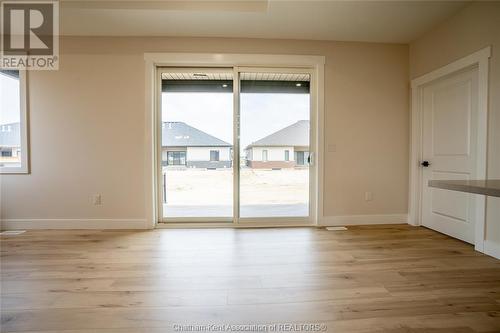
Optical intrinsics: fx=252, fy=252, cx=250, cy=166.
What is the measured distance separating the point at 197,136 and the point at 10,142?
2534mm

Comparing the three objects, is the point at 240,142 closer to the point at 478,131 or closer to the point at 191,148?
the point at 191,148

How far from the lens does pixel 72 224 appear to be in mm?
3480

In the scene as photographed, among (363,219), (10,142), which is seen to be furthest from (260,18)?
(10,142)

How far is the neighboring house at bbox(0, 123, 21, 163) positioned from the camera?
136 inches

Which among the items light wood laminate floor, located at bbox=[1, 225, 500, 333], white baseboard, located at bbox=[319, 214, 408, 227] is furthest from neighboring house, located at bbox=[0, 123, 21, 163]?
white baseboard, located at bbox=[319, 214, 408, 227]

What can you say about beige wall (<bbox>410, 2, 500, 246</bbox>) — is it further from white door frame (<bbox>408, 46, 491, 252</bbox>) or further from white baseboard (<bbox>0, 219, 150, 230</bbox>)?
white baseboard (<bbox>0, 219, 150, 230</bbox>)

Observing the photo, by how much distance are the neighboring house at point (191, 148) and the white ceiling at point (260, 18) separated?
4.28ft

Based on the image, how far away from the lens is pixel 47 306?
1699mm

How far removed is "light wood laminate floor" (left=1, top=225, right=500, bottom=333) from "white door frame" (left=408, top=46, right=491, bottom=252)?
21.2 inches

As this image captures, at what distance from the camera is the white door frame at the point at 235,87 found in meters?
3.46

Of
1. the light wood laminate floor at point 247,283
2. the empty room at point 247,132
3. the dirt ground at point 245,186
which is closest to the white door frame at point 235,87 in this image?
the empty room at point 247,132

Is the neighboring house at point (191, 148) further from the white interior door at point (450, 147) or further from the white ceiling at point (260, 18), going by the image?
the white interior door at point (450, 147)

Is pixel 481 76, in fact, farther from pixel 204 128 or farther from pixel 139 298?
pixel 139 298

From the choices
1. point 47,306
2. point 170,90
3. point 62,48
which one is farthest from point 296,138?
point 62,48
